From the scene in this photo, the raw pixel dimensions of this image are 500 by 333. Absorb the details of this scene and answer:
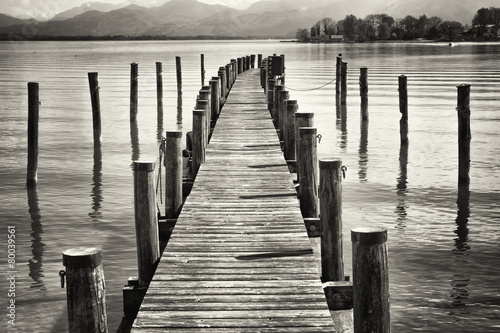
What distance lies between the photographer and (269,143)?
Answer: 13.9 m

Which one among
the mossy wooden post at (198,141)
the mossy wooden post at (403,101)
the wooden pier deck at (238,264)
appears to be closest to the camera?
the wooden pier deck at (238,264)

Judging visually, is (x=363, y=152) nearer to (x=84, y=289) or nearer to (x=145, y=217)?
(x=145, y=217)

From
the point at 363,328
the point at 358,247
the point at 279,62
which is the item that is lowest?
the point at 363,328

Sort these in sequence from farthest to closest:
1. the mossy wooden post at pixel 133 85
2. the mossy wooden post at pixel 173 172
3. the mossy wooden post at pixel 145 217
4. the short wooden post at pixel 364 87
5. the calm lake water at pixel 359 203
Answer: the mossy wooden post at pixel 133 85 < the short wooden post at pixel 364 87 < the calm lake water at pixel 359 203 < the mossy wooden post at pixel 173 172 < the mossy wooden post at pixel 145 217

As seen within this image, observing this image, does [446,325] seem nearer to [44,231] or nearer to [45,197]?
[44,231]

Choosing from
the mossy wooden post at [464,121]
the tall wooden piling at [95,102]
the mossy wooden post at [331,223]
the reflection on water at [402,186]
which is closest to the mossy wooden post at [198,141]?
the mossy wooden post at [331,223]

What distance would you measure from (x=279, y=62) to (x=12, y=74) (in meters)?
45.2

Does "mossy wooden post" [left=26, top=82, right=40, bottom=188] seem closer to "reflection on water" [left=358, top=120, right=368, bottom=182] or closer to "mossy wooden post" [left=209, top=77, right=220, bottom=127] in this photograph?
"mossy wooden post" [left=209, top=77, right=220, bottom=127]

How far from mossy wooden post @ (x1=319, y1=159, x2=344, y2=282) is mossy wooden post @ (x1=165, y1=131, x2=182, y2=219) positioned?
2.56m

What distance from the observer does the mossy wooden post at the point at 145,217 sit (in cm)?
741

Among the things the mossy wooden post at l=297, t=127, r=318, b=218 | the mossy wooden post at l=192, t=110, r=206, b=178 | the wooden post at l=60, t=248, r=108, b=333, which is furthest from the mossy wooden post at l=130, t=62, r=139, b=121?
the wooden post at l=60, t=248, r=108, b=333

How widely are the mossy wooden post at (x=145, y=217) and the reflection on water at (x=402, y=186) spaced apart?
24.4 feet

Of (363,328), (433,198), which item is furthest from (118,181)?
(363,328)

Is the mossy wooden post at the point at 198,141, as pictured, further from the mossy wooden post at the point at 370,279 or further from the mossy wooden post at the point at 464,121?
the mossy wooden post at the point at 464,121
